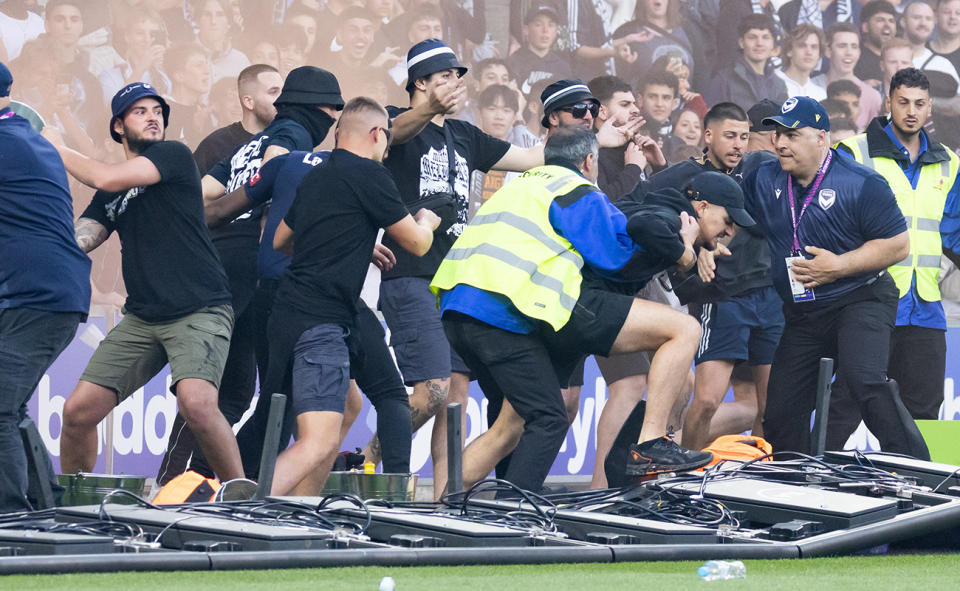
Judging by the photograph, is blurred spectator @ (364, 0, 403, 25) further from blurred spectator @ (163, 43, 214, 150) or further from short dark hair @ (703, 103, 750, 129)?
short dark hair @ (703, 103, 750, 129)

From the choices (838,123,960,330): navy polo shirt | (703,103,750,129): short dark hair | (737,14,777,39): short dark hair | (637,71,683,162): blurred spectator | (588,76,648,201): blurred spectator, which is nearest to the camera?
(838,123,960,330): navy polo shirt

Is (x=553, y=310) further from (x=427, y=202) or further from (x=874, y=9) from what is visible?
(x=874, y=9)

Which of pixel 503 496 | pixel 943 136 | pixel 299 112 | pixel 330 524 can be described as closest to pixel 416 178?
pixel 299 112

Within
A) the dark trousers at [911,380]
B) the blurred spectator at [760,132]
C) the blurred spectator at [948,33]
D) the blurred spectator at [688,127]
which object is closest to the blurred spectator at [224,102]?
the blurred spectator at [760,132]

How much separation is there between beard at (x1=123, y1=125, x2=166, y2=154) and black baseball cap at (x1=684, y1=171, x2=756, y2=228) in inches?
97.2

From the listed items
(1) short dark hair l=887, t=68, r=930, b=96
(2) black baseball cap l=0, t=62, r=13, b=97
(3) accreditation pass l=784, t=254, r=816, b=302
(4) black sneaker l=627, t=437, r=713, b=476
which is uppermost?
(1) short dark hair l=887, t=68, r=930, b=96

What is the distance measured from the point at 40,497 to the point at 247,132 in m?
3.00

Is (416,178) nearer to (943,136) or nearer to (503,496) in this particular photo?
(503,496)

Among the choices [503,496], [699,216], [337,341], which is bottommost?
[503,496]

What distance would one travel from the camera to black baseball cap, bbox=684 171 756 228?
7.39 m

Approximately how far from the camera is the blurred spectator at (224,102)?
10094 mm

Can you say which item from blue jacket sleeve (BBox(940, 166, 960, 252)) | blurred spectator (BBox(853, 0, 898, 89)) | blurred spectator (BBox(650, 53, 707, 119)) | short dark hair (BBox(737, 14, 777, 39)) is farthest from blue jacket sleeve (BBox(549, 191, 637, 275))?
blurred spectator (BBox(853, 0, 898, 89))

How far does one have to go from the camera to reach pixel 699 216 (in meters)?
7.47

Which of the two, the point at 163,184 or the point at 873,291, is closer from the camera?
the point at 163,184
